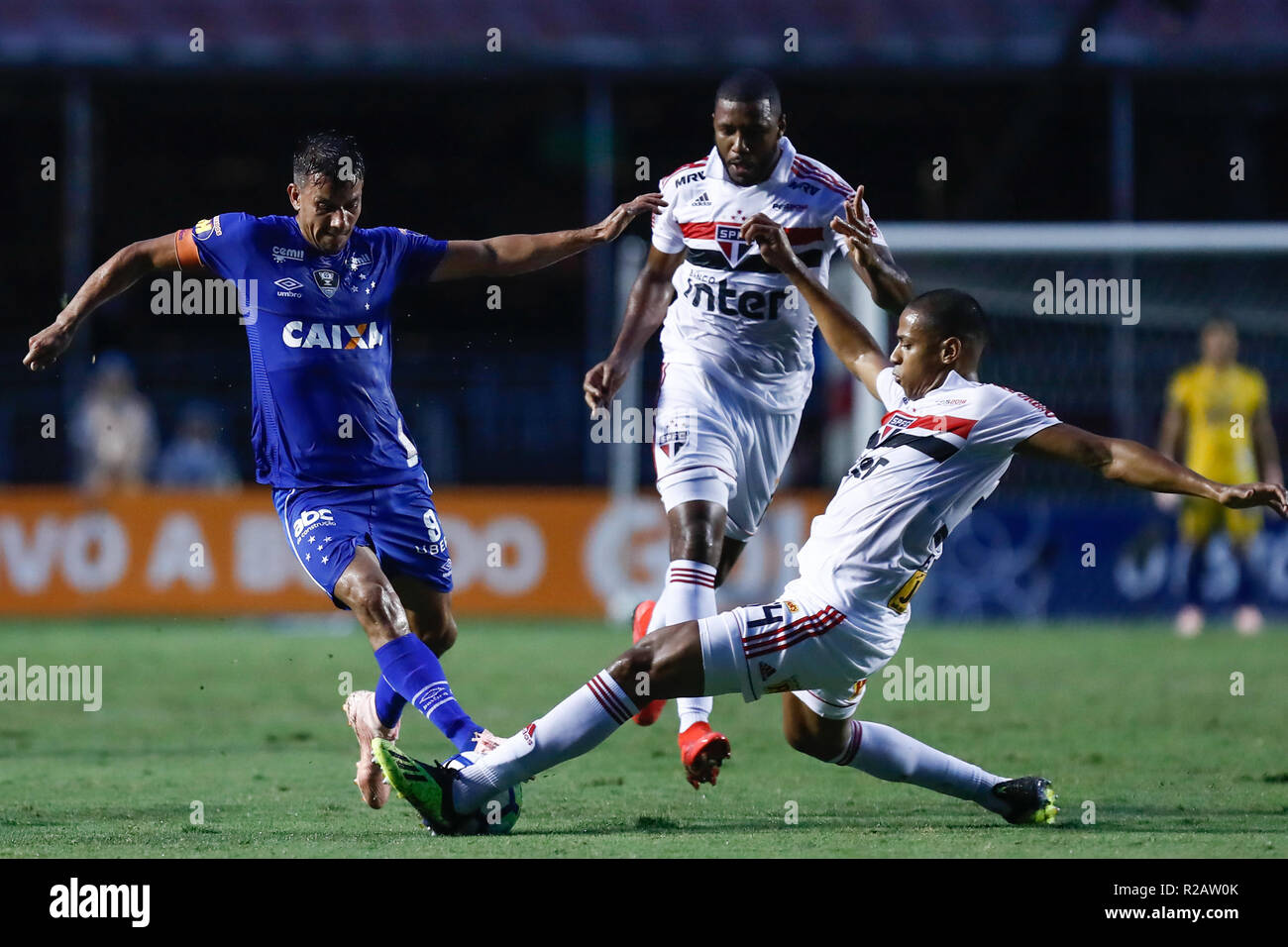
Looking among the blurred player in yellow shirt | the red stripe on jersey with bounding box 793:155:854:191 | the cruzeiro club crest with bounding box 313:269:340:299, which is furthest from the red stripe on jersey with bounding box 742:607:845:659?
the blurred player in yellow shirt

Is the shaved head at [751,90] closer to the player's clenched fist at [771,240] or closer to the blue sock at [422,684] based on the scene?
the player's clenched fist at [771,240]

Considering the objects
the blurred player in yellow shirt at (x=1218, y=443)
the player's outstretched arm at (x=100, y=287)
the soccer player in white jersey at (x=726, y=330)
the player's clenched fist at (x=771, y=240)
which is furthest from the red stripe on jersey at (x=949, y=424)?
the blurred player in yellow shirt at (x=1218, y=443)

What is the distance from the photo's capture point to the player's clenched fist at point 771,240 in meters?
6.61

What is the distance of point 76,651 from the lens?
13.6m

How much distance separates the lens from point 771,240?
661 centimetres

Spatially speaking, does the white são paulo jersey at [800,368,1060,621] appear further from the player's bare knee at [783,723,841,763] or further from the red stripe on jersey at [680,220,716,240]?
the red stripe on jersey at [680,220,716,240]

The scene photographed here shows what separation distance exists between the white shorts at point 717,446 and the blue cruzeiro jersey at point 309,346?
1.13 m

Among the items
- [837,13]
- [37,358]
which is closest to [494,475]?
[837,13]

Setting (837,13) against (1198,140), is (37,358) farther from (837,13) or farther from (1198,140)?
(1198,140)

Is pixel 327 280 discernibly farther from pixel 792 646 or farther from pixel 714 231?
pixel 792 646

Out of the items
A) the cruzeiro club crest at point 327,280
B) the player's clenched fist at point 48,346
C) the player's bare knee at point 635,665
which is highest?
the cruzeiro club crest at point 327,280

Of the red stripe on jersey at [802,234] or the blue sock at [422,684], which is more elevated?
the red stripe on jersey at [802,234]

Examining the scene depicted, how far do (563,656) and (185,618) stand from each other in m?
4.70

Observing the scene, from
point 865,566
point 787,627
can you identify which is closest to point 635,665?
point 787,627
